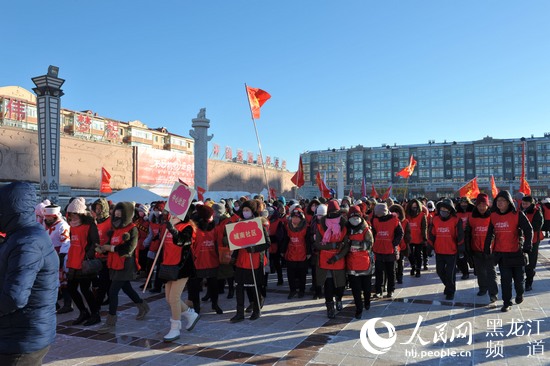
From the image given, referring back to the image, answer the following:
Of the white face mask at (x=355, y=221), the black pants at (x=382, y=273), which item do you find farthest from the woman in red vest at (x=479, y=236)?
the white face mask at (x=355, y=221)

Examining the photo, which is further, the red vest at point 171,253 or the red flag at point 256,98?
the red flag at point 256,98

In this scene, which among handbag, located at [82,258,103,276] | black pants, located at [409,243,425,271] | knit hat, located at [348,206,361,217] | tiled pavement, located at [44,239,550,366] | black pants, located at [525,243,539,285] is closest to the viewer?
tiled pavement, located at [44,239,550,366]

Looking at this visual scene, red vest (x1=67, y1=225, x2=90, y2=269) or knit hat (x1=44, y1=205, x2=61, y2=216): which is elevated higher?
knit hat (x1=44, y1=205, x2=61, y2=216)

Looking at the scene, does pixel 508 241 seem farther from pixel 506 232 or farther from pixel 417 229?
pixel 417 229

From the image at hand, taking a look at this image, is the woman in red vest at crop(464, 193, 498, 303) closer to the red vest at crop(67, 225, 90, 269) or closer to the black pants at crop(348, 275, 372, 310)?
the black pants at crop(348, 275, 372, 310)

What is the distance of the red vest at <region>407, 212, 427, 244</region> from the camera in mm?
10262

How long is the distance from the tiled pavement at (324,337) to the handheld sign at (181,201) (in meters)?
1.72

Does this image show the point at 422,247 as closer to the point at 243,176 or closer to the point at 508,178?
the point at 243,176

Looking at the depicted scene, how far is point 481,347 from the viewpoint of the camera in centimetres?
495

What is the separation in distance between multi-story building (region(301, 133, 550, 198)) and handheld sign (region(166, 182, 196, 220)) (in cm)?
7597

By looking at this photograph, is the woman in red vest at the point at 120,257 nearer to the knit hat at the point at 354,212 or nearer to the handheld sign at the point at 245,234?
the handheld sign at the point at 245,234

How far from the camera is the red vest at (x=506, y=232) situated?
659 cm

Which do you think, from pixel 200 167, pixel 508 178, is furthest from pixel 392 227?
pixel 508 178

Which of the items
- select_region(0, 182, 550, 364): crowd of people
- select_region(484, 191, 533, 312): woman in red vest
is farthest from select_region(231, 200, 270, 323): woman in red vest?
select_region(484, 191, 533, 312): woman in red vest
